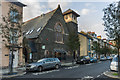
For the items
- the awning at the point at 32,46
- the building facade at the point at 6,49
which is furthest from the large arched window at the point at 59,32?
the building facade at the point at 6,49

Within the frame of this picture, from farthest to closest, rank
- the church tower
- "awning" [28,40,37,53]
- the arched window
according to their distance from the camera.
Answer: the church tower → the arched window → "awning" [28,40,37,53]

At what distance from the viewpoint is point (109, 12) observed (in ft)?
35.0

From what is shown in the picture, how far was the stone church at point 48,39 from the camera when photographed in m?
23.2

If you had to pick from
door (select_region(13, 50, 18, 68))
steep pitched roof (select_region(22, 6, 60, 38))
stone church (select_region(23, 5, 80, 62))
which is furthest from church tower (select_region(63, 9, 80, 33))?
door (select_region(13, 50, 18, 68))

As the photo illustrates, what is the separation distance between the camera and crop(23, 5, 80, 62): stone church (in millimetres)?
23241

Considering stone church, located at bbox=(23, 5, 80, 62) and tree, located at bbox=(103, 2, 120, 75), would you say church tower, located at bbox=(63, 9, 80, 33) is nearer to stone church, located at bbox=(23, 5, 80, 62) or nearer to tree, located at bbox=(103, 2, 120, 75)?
stone church, located at bbox=(23, 5, 80, 62)

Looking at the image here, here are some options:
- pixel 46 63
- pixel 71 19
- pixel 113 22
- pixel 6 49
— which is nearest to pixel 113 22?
pixel 113 22

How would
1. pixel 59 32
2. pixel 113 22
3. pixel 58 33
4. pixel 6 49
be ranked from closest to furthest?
pixel 113 22, pixel 6 49, pixel 58 33, pixel 59 32

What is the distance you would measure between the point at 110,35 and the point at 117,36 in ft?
1.96

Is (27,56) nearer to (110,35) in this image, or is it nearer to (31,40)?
(31,40)

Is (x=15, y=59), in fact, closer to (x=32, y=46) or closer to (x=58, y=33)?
(x=32, y=46)

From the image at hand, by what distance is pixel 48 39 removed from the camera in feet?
85.9

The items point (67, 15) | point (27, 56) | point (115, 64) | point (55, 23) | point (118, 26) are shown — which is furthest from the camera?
point (67, 15)

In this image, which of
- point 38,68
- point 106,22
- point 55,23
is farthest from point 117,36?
point 55,23
